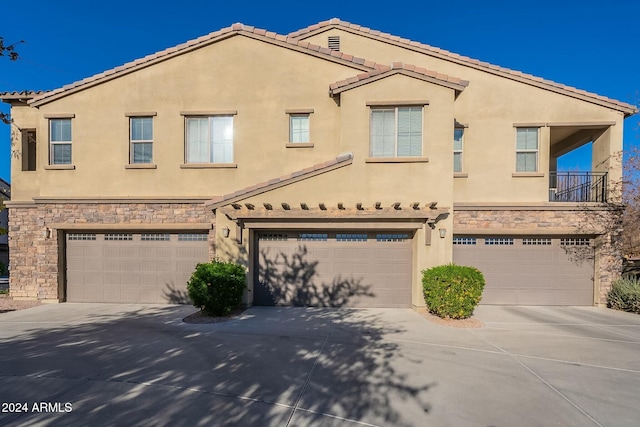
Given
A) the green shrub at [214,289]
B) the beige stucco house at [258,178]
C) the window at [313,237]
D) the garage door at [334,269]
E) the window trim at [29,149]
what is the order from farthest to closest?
the window trim at [29,149] → the beige stucco house at [258,178] → the window at [313,237] → the garage door at [334,269] → the green shrub at [214,289]

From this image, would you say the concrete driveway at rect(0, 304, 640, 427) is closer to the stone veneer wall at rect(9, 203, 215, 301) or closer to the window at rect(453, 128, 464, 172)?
the stone veneer wall at rect(9, 203, 215, 301)

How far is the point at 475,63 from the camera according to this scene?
36.5 feet

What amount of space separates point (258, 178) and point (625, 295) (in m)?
12.5

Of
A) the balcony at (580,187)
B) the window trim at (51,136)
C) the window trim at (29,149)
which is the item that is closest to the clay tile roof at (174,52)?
the window trim at (51,136)

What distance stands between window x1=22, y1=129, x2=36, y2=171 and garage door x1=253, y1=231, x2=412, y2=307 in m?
9.53

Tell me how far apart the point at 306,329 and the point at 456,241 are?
629cm

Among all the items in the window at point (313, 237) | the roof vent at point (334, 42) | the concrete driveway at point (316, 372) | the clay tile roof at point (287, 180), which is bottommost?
the concrete driveway at point (316, 372)

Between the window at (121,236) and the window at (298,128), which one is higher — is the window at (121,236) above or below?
below

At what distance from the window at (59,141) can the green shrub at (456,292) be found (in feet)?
42.8

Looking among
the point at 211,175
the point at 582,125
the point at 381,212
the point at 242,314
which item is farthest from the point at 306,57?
the point at 582,125

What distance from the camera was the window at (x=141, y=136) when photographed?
10648 mm

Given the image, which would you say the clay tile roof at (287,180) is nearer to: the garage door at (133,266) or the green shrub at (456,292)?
the garage door at (133,266)

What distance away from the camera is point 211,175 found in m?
Result: 10.5

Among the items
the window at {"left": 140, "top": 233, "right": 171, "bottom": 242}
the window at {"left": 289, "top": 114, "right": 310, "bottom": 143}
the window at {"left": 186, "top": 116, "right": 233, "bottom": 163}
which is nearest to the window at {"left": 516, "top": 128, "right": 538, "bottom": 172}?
the window at {"left": 289, "top": 114, "right": 310, "bottom": 143}
